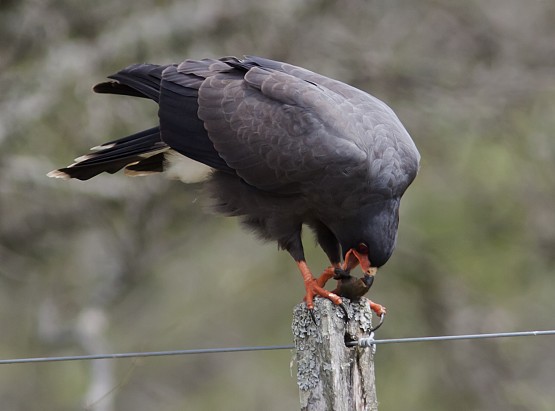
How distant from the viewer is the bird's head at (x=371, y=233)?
464cm

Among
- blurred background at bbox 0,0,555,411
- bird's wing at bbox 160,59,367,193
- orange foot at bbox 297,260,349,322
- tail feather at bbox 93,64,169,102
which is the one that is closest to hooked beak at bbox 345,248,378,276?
orange foot at bbox 297,260,349,322

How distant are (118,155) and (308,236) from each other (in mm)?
4050

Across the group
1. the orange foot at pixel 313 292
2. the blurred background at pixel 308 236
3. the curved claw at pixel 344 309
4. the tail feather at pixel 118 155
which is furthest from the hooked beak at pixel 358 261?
the blurred background at pixel 308 236

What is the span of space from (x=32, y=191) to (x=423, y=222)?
3.54 meters

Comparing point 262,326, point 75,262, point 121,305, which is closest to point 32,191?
point 75,262

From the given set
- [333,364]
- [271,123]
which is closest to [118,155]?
[271,123]

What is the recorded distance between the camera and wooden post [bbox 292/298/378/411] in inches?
143

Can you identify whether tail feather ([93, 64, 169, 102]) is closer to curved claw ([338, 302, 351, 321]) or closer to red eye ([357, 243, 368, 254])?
red eye ([357, 243, 368, 254])

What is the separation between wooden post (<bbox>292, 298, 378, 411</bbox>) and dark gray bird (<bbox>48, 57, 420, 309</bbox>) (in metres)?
0.50

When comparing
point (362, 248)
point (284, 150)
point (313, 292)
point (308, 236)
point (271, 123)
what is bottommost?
point (308, 236)

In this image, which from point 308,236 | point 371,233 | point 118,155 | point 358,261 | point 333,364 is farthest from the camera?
point 308,236

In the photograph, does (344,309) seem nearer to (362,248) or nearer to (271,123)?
(362,248)

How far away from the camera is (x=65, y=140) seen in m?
7.93

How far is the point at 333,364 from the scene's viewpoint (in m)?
3.64
